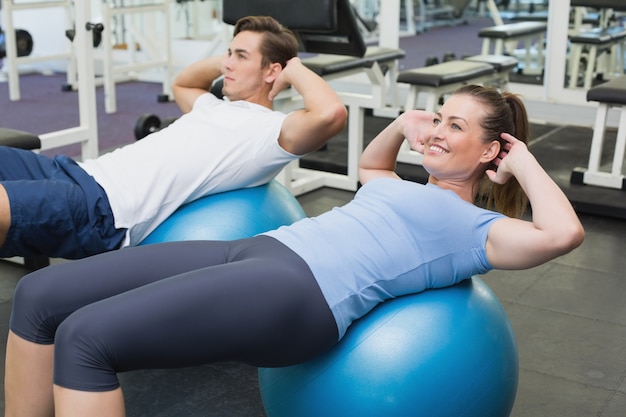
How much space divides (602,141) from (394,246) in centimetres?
253

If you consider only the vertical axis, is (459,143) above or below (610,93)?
above

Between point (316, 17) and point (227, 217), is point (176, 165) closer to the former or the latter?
point (227, 217)

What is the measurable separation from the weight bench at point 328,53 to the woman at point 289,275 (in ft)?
5.26

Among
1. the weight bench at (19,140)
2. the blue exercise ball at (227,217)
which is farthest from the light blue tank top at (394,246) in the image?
the weight bench at (19,140)

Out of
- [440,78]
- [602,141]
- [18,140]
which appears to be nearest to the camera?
[18,140]

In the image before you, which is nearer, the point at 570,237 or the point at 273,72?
the point at 570,237

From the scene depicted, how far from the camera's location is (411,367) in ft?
5.29

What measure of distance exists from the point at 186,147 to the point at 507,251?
1.02m

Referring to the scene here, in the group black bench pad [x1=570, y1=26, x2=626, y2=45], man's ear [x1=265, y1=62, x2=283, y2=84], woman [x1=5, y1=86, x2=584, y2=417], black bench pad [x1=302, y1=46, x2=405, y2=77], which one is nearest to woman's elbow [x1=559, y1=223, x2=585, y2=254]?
woman [x1=5, y1=86, x2=584, y2=417]

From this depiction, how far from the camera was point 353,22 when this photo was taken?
132 inches

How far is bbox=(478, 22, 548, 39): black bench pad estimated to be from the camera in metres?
5.33

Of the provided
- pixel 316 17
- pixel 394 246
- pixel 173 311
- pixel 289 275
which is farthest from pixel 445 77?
pixel 173 311

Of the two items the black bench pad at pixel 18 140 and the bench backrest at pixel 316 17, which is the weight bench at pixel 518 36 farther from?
the black bench pad at pixel 18 140

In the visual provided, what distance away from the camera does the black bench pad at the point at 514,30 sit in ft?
17.5
